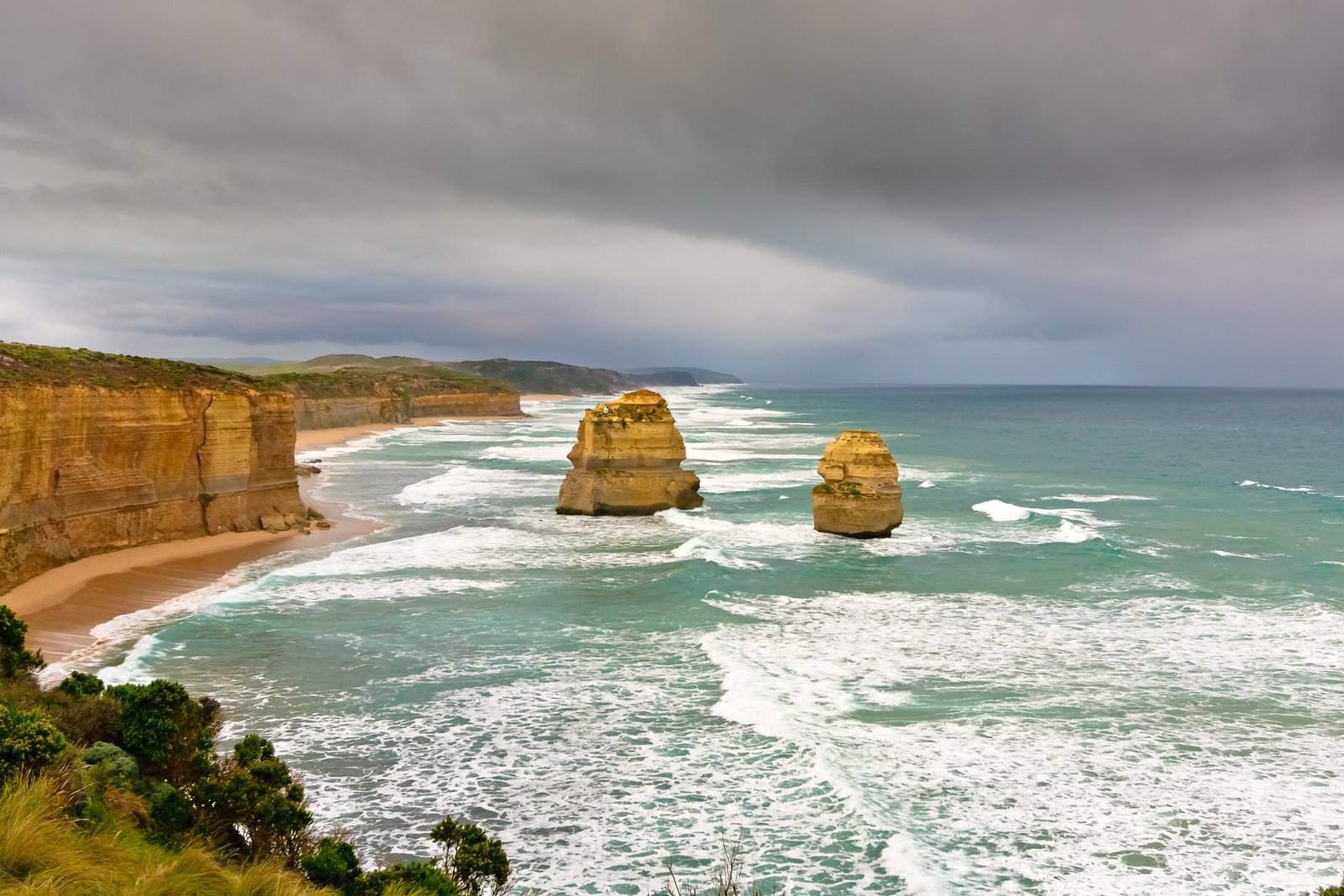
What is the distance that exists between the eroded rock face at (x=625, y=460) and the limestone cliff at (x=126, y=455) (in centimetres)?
1104

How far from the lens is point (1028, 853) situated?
11539mm

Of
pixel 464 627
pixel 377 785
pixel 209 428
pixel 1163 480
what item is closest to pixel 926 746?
pixel 377 785

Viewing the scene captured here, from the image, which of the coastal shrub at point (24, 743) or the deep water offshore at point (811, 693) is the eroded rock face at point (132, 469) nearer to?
the deep water offshore at point (811, 693)

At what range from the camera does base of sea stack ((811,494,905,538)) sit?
32.6 meters

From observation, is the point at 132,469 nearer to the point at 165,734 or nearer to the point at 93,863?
the point at 165,734

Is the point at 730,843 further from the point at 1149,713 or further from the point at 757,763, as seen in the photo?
the point at 1149,713

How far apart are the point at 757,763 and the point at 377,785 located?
18.6 feet

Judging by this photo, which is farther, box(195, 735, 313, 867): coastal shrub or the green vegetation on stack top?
the green vegetation on stack top

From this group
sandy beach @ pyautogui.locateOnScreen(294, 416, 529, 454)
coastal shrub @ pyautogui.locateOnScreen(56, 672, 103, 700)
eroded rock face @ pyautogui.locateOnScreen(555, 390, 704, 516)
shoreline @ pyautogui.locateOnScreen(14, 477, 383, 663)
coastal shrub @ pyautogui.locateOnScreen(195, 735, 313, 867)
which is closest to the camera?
coastal shrub @ pyautogui.locateOnScreen(195, 735, 313, 867)

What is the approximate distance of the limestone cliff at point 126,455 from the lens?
23.7 metres

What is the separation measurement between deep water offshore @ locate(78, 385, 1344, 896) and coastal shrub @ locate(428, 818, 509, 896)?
4.53ft

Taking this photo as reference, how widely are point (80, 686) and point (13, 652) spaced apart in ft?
5.03

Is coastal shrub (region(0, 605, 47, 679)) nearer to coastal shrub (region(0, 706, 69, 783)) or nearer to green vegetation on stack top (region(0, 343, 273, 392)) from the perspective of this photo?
coastal shrub (region(0, 706, 69, 783))

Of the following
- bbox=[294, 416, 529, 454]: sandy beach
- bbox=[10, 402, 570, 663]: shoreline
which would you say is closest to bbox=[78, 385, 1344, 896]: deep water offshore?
bbox=[10, 402, 570, 663]: shoreline
